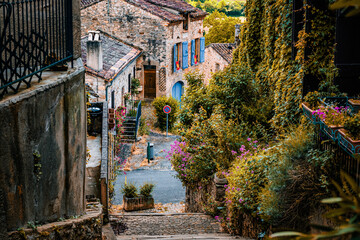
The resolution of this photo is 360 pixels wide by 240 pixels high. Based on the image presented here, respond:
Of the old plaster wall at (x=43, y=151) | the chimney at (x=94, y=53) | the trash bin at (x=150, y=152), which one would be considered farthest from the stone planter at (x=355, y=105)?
the chimney at (x=94, y=53)

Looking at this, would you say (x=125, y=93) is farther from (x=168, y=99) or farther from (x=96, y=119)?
(x=96, y=119)

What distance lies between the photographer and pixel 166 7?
28.5 meters

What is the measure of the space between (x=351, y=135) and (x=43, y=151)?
329 centimetres

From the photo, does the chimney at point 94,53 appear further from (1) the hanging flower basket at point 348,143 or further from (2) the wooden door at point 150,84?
(1) the hanging flower basket at point 348,143

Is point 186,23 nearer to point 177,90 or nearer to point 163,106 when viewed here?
point 177,90

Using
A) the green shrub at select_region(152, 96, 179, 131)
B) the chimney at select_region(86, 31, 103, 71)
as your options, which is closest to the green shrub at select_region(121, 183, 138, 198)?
the chimney at select_region(86, 31, 103, 71)

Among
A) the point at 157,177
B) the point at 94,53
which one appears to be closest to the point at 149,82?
the point at 94,53

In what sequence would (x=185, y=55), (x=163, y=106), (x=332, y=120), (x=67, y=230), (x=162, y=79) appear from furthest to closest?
(x=185, y=55) → (x=162, y=79) → (x=163, y=106) → (x=332, y=120) → (x=67, y=230)

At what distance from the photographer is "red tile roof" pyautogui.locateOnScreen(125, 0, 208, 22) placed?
26266mm

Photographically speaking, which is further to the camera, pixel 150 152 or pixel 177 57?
pixel 177 57

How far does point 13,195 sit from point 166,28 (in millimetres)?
23435

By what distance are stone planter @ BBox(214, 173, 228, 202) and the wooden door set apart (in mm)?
18735

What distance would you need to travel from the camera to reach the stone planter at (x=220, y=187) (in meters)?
9.05

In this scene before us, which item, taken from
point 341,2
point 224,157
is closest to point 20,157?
point 341,2
